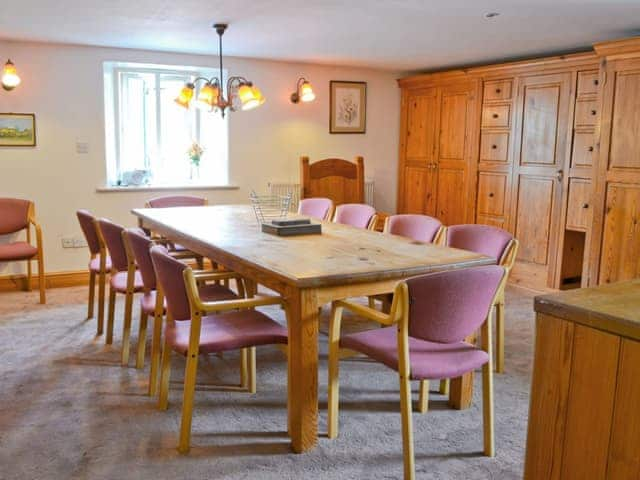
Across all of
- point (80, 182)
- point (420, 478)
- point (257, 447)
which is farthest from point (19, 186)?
point (420, 478)

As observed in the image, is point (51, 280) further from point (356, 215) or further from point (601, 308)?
point (601, 308)

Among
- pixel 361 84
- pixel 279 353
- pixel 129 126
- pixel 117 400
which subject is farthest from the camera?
pixel 361 84

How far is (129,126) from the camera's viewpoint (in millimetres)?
5680

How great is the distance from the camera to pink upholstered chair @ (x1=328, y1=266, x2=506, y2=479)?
6.61 ft

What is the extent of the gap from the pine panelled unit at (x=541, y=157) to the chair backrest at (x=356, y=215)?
67.4 inches

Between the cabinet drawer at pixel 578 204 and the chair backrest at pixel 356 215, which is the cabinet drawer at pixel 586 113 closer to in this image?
the cabinet drawer at pixel 578 204

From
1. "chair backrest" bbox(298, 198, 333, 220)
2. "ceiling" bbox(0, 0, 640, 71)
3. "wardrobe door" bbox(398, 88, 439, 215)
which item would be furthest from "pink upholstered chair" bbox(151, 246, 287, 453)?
"wardrobe door" bbox(398, 88, 439, 215)

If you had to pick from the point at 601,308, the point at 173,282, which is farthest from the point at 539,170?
the point at 601,308

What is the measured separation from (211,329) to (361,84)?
14.7 feet

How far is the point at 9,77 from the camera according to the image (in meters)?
4.71

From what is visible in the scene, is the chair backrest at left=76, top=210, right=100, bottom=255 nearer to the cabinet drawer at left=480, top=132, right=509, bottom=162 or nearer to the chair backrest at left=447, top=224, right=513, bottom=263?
the chair backrest at left=447, top=224, right=513, bottom=263

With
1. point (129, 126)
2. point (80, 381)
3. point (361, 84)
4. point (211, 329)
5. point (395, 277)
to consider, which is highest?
point (361, 84)

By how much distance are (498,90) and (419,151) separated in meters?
1.22

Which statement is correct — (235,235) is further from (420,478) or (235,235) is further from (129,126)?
(129,126)
